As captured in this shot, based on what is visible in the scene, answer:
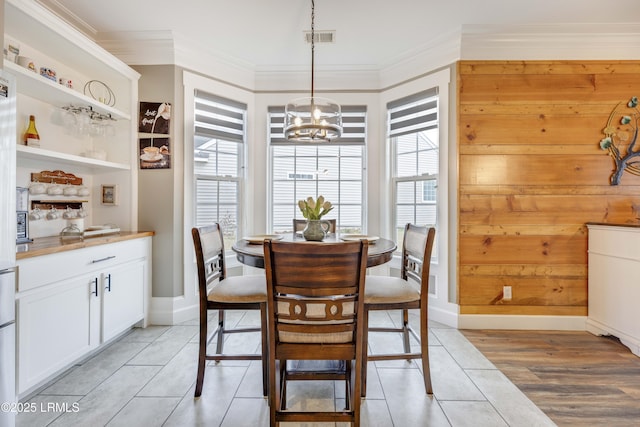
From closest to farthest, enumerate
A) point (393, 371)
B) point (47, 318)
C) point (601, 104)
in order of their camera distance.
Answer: point (47, 318)
point (393, 371)
point (601, 104)

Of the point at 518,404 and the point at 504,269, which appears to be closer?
the point at 518,404

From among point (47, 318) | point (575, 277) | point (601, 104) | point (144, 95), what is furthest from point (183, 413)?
point (601, 104)

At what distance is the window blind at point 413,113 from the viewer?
3096 millimetres

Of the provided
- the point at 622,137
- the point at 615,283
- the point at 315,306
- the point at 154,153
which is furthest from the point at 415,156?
the point at 154,153

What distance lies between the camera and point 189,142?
10.1 feet

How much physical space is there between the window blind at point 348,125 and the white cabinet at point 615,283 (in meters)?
2.40

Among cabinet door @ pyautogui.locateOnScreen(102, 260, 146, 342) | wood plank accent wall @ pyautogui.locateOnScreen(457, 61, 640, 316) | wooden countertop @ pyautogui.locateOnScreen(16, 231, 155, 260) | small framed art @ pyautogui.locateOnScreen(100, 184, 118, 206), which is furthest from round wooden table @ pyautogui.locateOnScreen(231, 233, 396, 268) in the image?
small framed art @ pyautogui.locateOnScreen(100, 184, 118, 206)

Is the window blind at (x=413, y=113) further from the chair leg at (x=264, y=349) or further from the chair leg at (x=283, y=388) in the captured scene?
the chair leg at (x=283, y=388)

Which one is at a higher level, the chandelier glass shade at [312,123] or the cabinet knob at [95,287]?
the chandelier glass shade at [312,123]

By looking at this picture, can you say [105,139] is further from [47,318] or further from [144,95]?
[47,318]

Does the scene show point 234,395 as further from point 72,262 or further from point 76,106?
point 76,106

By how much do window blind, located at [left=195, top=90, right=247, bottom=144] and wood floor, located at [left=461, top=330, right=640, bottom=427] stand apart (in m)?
3.09

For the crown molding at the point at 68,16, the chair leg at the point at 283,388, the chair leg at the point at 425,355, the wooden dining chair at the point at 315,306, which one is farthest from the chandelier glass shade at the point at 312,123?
the crown molding at the point at 68,16

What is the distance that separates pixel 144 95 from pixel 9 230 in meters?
1.88
